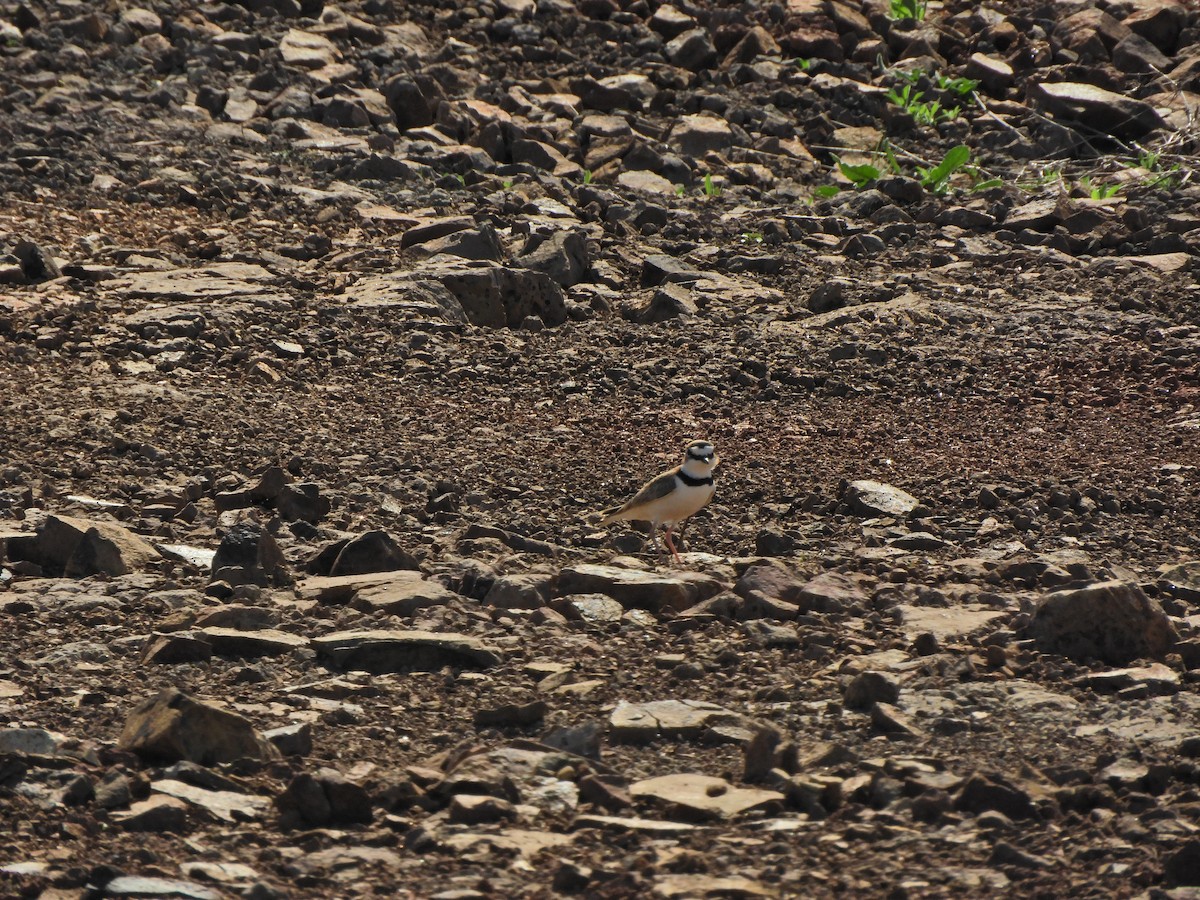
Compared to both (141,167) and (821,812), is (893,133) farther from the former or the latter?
(821,812)

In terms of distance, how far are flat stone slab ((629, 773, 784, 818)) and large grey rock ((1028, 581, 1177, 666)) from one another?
1.57m

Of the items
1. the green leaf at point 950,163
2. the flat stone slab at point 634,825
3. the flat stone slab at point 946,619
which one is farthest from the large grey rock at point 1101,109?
the flat stone slab at point 634,825

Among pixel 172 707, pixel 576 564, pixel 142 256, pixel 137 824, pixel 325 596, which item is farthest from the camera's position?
pixel 142 256

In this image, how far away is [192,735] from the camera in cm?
455

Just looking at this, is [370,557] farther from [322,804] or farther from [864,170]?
[864,170]

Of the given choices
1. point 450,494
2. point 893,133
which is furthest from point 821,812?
point 893,133

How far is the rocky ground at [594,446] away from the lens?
4293mm

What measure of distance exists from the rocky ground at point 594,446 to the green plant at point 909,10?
17.8 inches

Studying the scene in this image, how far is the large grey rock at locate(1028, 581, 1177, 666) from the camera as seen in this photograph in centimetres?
542

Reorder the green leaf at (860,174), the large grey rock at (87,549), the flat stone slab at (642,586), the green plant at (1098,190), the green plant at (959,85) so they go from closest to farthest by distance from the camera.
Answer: the flat stone slab at (642,586) < the large grey rock at (87,549) < the green plant at (1098,190) < the green leaf at (860,174) < the green plant at (959,85)

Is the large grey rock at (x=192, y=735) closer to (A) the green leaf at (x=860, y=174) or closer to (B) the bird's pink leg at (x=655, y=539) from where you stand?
(B) the bird's pink leg at (x=655, y=539)

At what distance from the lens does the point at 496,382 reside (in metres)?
9.08

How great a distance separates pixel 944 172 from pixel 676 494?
666 cm

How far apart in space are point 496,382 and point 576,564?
2.75 meters
